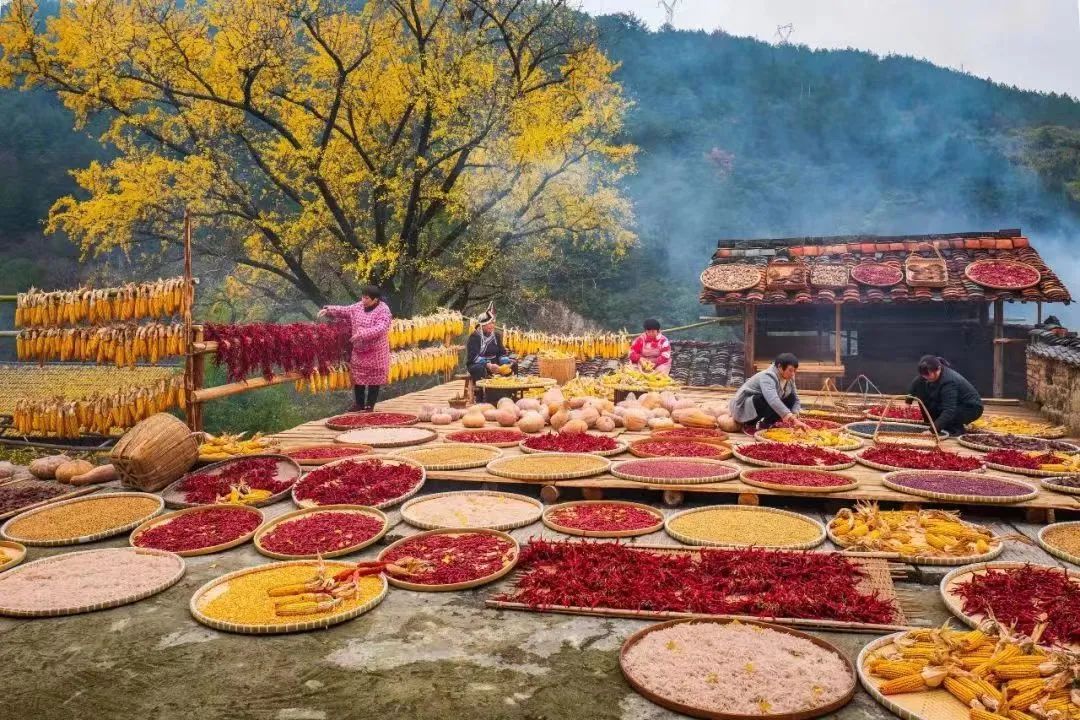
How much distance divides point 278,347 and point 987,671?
297 inches

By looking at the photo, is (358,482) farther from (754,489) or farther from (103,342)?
(754,489)

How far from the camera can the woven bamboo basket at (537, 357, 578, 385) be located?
38.9 ft

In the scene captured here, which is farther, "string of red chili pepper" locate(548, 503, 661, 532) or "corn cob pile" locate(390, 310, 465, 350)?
"corn cob pile" locate(390, 310, 465, 350)

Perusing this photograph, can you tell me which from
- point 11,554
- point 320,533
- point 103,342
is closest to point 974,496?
point 320,533

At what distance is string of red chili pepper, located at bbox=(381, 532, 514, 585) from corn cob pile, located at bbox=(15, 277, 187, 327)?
382cm

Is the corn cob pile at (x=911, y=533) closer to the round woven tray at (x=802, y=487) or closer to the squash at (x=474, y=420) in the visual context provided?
the round woven tray at (x=802, y=487)

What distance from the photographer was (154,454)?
6.32 meters

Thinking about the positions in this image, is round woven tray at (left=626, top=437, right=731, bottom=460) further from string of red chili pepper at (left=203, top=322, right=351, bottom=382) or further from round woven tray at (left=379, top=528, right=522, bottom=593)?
string of red chili pepper at (left=203, top=322, right=351, bottom=382)

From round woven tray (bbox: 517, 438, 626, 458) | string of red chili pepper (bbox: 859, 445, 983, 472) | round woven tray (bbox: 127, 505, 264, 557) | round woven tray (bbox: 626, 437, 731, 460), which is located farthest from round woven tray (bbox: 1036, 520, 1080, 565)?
round woven tray (bbox: 127, 505, 264, 557)

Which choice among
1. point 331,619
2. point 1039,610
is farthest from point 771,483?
point 331,619

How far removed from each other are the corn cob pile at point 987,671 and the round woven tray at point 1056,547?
1525 mm

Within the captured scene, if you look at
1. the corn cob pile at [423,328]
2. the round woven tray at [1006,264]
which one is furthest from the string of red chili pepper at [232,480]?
the round woven tray at [1006,264]

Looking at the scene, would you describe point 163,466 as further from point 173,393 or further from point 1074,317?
point 1074,317

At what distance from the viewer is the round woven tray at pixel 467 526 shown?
17.2 feet
